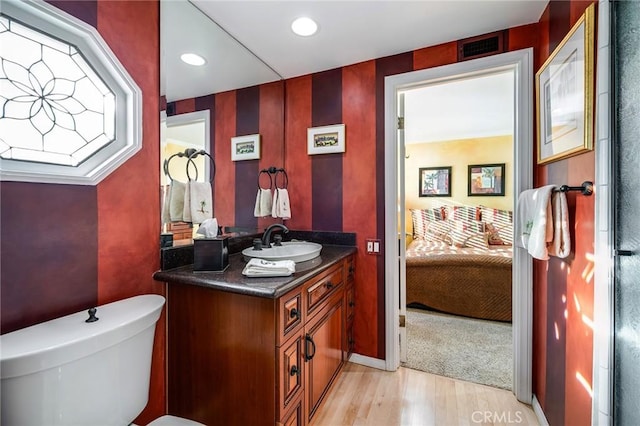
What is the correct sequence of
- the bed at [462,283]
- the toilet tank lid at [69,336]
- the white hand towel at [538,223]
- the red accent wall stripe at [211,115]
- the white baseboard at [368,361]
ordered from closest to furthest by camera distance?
the toilet tank lid at [69,336], the white hand towel at [538,223], the red accent wall stripe at [211,115], the white baseboard at [368,361], the bed at [462,283]

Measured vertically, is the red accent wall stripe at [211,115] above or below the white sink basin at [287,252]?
above

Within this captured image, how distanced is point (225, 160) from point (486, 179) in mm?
4776

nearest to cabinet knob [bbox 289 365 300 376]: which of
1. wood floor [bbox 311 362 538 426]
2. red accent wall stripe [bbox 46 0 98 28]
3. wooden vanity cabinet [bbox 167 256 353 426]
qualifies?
wooden vanity cabinet [bbox 167 256 353 426]

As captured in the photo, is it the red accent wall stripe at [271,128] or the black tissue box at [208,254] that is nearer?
the black tissue box at [208,254]

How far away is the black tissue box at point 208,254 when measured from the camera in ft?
4.53

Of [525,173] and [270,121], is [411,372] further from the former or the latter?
[270,121]

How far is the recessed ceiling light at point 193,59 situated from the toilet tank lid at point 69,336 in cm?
135

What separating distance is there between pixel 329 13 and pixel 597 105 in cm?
137

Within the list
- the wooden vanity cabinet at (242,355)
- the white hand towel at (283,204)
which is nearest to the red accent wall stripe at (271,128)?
the white hand towel at (283,204)

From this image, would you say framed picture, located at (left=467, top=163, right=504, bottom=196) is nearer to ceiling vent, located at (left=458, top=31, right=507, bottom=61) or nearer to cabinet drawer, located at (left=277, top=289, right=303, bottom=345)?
ceiling vent, located at (left=458, top=31, right=507, bottom=61)

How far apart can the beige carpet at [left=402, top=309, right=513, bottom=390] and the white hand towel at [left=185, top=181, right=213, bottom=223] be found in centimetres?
190

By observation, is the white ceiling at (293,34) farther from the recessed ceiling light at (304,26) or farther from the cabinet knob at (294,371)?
the cabinet knob at (294,371)

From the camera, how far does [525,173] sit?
170 cm

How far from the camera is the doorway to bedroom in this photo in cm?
227
